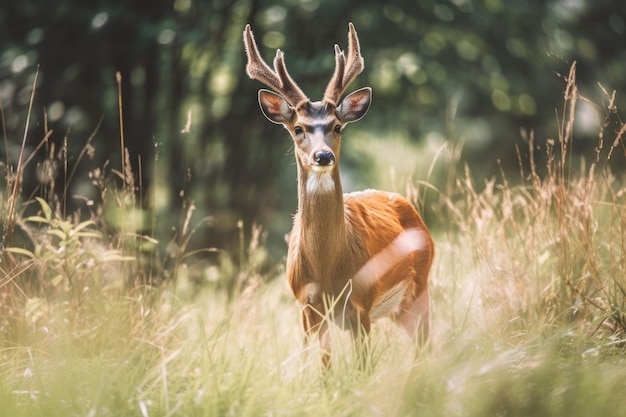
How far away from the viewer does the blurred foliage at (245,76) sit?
8.12 meters

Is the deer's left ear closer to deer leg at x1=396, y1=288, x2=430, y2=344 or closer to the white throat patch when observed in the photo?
the white throat patch

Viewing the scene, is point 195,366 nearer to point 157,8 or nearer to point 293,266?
point 293,266

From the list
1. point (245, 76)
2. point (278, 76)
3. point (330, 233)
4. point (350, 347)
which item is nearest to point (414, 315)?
point (330, 233)

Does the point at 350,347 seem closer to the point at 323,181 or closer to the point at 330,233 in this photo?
the point at 330,233

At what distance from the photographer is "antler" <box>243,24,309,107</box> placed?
4684 mm

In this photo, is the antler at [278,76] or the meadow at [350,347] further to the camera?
the antler at [278,76]

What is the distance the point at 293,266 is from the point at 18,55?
183 inches

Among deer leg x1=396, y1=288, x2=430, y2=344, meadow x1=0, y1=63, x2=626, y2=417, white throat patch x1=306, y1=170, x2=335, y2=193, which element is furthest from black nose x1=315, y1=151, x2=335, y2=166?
deer leg x1=396, y1=288, x2=430, y2=344

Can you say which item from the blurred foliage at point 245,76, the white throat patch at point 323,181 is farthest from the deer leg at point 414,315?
the blurred foliage at point 245,76

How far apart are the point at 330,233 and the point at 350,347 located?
593mm

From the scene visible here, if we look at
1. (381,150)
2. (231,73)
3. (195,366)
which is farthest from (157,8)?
(195,366)

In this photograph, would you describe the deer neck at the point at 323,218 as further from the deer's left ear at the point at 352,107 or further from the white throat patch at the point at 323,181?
the deer's left ear at the point at 352,107

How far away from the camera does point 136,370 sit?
3.46 m

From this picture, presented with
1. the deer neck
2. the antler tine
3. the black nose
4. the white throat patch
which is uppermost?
the antler tine
